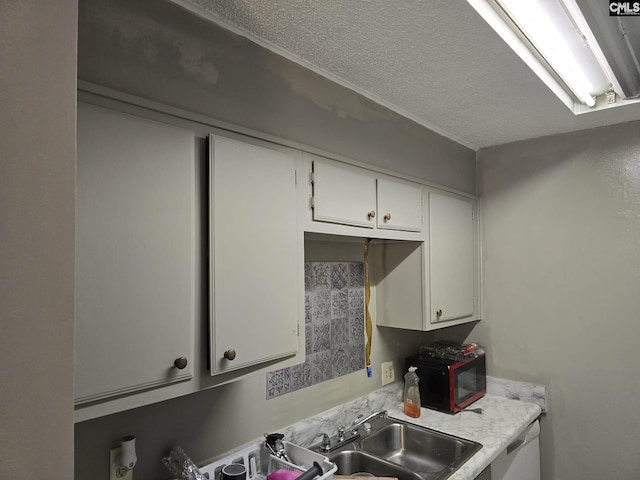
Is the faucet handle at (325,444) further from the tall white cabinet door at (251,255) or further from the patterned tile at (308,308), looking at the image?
the tall white cabinet door at (251,255)

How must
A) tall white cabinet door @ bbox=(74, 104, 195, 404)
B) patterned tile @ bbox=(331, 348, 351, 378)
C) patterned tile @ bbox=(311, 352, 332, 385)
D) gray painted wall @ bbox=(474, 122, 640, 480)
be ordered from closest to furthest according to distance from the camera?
tall white cabinet door @ bbox=(74, 104, 195, 404) < patterned tile @ bbox=(311, 352, 332, 385) < patterned tile @ bbox=(331, 348, 351, 378) < gray painted wall @ bbox=(474, 122, 640, 480)

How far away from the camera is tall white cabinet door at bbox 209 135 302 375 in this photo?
1.13 metres

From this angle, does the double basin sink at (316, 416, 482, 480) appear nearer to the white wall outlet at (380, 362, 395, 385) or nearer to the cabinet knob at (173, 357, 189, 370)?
the white wall outlet at (380, 362, 395, 385)

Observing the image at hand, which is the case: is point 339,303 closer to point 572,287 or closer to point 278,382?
point 278,382

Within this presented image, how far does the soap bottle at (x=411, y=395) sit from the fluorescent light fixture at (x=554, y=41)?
5.03 ft

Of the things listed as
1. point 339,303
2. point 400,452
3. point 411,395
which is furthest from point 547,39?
point 400,452

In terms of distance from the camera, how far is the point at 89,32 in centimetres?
96

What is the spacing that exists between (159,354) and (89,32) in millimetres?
797

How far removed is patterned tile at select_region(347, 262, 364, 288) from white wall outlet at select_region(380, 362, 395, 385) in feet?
1.62

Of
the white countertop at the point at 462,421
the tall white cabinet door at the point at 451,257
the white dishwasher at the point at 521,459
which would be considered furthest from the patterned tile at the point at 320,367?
the white dishwasher at the point at 521,459

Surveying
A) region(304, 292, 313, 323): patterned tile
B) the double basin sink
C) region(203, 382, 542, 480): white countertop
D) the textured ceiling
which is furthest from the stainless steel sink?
the textured ceiling

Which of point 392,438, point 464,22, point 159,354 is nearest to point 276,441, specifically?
point 159,354

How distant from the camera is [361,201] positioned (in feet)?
5.57

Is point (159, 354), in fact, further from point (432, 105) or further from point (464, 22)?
point (432, 105)
